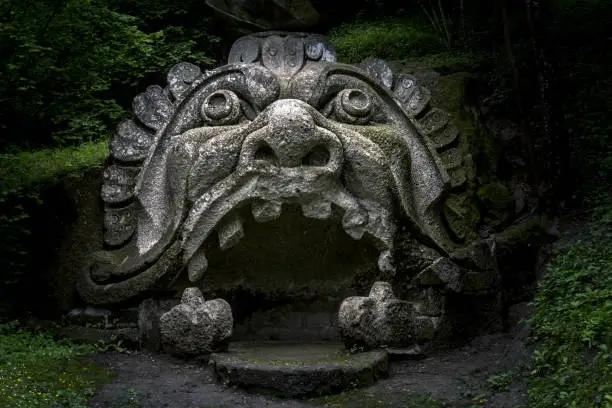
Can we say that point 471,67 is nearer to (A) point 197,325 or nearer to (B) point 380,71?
(B) point 380,71

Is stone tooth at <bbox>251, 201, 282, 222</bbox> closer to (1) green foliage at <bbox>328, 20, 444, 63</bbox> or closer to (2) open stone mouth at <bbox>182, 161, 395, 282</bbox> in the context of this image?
(2) open stone mouth at <bbox>182, 161, 395, 282</bbox>

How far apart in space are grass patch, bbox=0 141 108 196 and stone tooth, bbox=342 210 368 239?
7.79ft

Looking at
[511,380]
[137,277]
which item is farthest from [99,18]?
[511,380]

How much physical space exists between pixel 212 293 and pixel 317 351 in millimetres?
961

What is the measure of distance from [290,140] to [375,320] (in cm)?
136

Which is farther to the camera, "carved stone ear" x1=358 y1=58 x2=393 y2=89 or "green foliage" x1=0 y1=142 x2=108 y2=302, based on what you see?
"carved stone ear" x1=358 y1=58 x2=393 y2=89

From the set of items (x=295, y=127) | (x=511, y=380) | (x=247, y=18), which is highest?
(x=247, y=18)

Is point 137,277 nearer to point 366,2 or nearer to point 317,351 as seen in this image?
point 317,351

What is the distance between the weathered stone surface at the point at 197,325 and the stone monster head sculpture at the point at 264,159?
1.15 ft

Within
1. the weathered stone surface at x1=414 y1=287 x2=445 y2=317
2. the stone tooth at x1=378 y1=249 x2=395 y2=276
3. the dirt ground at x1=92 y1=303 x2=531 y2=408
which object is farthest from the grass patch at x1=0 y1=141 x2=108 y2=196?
the weathered stone surface at x1=414 y1=287 x2=445 y2=317

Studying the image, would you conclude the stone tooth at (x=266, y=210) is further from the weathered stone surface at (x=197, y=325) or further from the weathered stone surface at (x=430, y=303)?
the weathered stone surface at (x=430, y=303)

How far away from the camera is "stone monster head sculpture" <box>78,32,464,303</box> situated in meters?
Result: 7.12

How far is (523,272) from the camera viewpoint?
8344 mm

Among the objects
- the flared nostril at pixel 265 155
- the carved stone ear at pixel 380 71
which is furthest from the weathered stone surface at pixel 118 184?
the carved stone ear at pixel 380 71
